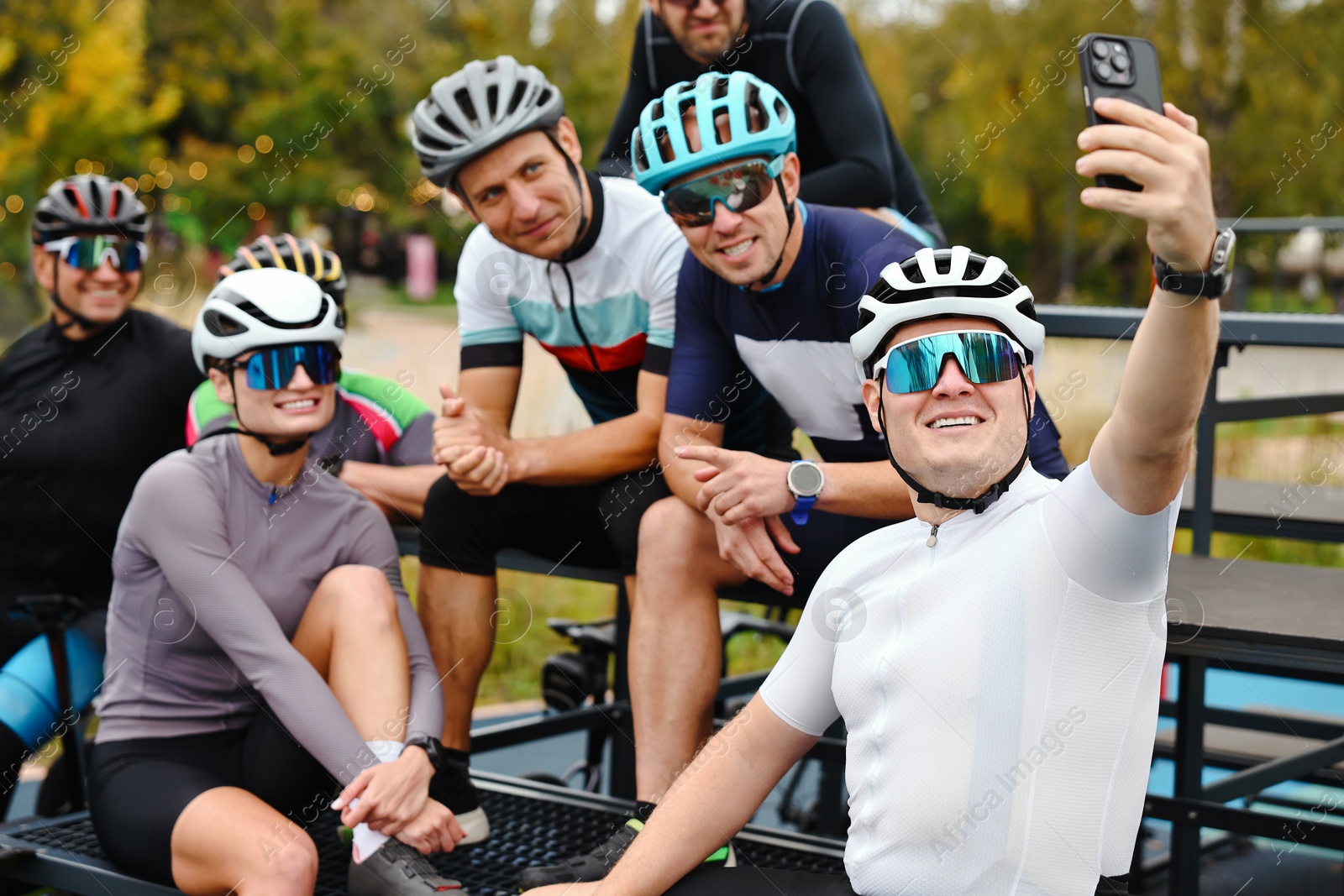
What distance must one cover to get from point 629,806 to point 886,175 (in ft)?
6.56

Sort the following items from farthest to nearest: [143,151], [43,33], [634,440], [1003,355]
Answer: [143,151] → [43,33] → [634,440] → [1003,355]

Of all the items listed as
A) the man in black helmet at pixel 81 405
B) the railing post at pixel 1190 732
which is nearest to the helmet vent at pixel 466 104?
the man in black helmet at pixel 81 405

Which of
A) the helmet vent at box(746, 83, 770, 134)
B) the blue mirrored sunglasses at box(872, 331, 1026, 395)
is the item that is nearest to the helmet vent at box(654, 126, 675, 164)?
the helmet vent at box(746, 83, 770, 134)

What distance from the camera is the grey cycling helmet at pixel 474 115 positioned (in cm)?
369

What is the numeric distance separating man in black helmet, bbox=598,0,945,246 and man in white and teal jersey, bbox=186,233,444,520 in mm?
1481

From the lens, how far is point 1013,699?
1984 mm

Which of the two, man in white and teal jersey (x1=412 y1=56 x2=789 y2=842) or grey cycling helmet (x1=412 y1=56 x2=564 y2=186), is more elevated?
grey cycling helmet (x1=412 y1=56 x2=564 y2=186)

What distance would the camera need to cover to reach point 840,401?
3248 millimetres

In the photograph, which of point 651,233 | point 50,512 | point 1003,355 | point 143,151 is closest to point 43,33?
point 143,151

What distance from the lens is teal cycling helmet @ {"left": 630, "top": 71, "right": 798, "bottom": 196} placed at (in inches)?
121

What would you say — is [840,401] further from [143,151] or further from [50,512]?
[143,151]

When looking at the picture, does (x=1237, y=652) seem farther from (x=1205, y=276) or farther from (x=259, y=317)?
(x=259, y=317)

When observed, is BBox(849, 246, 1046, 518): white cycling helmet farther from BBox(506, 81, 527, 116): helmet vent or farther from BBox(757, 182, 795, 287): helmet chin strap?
BBox(506, 81, 527, 116): helmet vent

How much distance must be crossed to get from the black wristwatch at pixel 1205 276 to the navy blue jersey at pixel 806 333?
1466 mm
